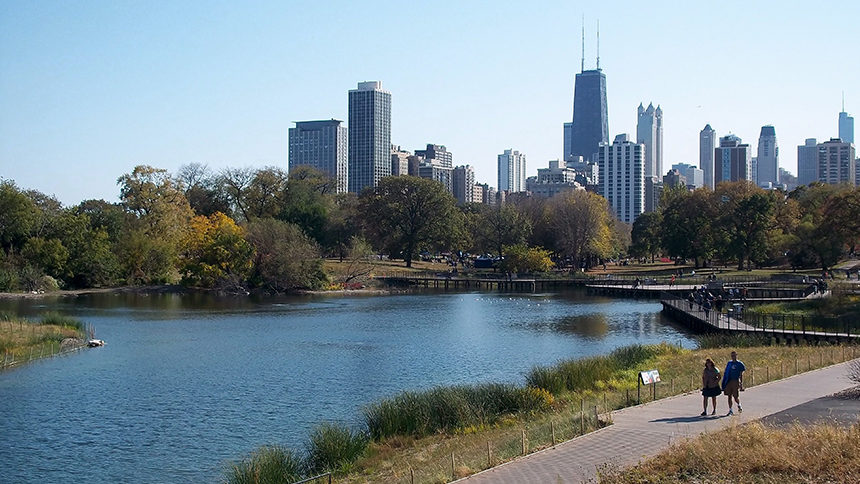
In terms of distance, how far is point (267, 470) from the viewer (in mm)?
18359

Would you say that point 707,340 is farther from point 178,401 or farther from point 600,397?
point 178,401

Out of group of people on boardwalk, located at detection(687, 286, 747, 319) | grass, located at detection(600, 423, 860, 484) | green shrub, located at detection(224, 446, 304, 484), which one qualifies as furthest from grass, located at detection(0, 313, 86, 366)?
group of people on boardwalk, located at detection(687, 286, 747, 319)

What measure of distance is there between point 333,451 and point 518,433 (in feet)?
15.1

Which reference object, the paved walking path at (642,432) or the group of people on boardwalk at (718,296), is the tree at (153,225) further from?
the paved walking path at (642,432)

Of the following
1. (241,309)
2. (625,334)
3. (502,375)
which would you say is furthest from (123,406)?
(241,309)

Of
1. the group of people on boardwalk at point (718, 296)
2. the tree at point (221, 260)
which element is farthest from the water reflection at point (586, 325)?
the tree at point (221, 260)

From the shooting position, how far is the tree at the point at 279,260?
287ft

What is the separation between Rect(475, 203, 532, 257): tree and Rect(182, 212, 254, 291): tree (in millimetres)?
39900

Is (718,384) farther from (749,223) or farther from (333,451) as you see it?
(749,223)

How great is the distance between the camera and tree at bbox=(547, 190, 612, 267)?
110 metres

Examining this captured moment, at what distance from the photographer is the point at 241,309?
69188 millimetres

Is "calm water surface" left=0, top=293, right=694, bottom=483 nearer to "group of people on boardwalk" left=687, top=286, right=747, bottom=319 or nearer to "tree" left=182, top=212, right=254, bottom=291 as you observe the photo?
"group of people on boardwalk" left=687, top=286, right=747, bottom=319

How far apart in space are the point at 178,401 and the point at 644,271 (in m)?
92.6

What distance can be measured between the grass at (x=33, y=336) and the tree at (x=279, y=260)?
37.6 meters
